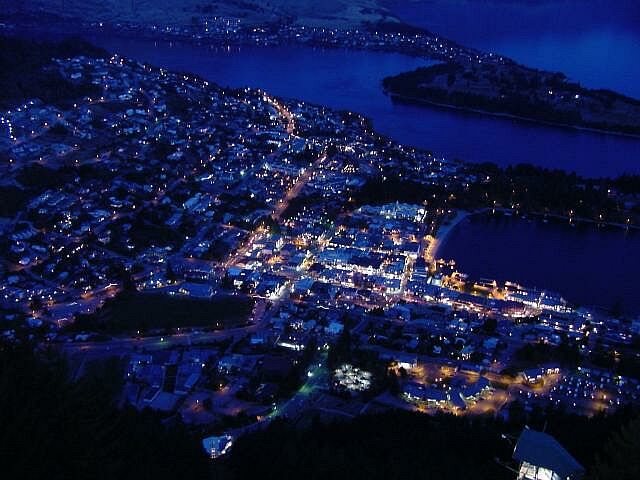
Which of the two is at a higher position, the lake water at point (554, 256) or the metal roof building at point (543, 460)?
the metal roof building at point (543, 460)

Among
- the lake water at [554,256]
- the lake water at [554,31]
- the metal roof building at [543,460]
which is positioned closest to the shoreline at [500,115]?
the lake water at [554,31]

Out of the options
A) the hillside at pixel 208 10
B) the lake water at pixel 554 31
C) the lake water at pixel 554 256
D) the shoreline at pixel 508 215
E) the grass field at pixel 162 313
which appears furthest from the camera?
the hillside at pixel 208 10

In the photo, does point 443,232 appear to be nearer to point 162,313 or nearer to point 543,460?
point 162,313

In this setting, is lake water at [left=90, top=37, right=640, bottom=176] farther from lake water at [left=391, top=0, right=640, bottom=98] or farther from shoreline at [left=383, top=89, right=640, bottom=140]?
lake water at [left=391, top=0, right=640, bottom=98]

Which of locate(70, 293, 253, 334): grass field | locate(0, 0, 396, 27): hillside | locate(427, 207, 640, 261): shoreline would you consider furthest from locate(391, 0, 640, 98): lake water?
locate(70, 293, 253, 334): grass field

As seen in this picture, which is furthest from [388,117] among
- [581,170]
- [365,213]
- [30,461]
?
[30,461]

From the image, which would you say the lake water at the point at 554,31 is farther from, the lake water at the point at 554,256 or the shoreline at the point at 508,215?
the lake water at the point at 554,256
